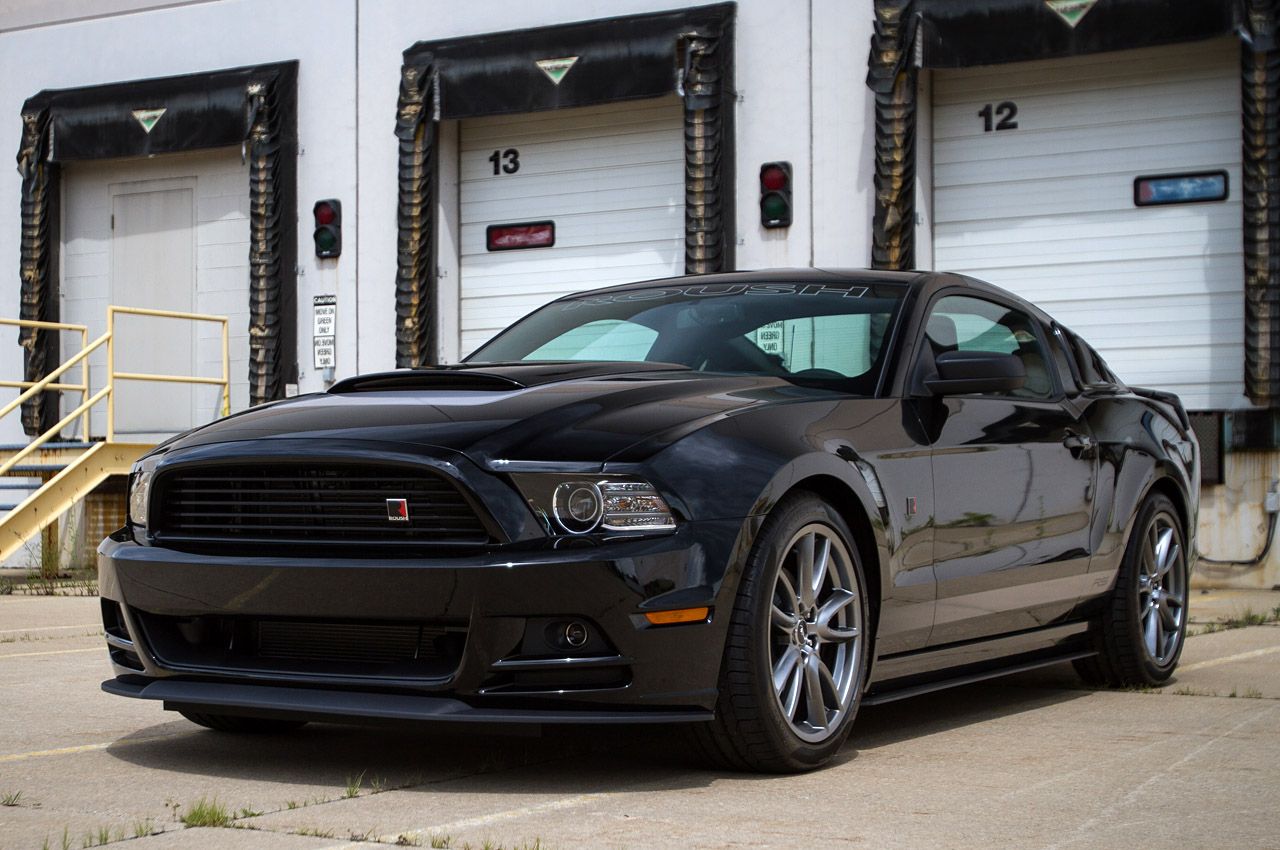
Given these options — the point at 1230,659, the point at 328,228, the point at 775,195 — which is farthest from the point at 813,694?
the point at 328,228

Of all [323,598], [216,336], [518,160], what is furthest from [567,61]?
[323,598]

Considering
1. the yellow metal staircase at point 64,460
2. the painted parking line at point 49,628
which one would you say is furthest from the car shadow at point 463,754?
the yellow metal staircase at point 64,460

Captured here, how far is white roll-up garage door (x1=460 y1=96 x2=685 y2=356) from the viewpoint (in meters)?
14.4

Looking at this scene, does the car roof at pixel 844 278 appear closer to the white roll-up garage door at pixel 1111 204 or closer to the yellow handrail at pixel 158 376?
the white roll-up garage door at pixel 1111 204

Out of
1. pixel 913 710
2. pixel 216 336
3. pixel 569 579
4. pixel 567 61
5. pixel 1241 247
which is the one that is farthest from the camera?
pixel 216 336

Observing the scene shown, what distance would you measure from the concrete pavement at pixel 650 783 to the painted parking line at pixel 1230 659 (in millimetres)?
1116

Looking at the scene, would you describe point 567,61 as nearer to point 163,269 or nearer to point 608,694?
point 163,269

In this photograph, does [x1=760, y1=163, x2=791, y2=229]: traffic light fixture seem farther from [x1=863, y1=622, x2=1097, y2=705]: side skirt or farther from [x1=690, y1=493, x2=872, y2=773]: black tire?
[x1=690, y1=493, x2=872, y2=773]: black tire

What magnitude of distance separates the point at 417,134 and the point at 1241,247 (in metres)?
6.63

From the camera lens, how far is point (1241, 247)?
12.3 metres

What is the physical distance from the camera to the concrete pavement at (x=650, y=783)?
390cm

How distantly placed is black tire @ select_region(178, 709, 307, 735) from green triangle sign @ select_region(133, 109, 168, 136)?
464 inches

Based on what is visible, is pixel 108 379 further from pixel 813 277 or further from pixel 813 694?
pixel 813 694

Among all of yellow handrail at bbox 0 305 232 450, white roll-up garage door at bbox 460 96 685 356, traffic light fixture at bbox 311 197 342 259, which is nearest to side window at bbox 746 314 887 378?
white roll-up garage door at bbox 460 96 685 356
